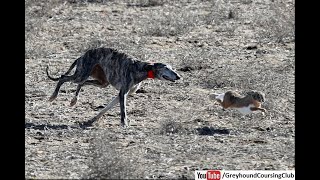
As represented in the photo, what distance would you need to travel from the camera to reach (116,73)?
14.9 meters

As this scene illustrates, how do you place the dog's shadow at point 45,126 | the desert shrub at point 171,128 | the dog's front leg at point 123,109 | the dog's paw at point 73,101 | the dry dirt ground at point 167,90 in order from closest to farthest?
1. the dry dirt ground at point 167,90
2. the desert shrub at point 171,128
3. the dog's shadow at point 45,126
4. the dog's front leg at point 123,109
5. the dog's paw at point 73,101

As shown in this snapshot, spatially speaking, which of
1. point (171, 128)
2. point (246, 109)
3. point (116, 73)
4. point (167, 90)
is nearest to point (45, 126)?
point (116, 73)

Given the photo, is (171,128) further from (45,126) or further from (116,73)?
(45,126)

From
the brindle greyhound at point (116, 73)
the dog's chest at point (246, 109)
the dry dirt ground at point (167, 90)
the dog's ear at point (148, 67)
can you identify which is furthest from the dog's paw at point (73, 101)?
the dog's chest at point (246, 109)

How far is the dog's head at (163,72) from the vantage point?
14.4 m

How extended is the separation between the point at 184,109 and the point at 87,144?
2.82 m

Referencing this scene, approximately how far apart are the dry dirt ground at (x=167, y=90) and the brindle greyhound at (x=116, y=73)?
16.3 inches

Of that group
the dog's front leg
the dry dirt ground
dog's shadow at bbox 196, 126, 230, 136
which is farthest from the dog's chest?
the dog's front leg

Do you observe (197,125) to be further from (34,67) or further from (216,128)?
(34,67)

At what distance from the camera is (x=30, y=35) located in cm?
2180

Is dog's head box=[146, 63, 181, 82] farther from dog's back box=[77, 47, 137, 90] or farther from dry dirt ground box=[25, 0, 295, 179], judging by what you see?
dry dirt ground box=[25, 0, 295, 179]

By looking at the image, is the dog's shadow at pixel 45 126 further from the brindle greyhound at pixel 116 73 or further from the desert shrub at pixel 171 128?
the desert shrub at pixel 171 128
